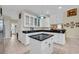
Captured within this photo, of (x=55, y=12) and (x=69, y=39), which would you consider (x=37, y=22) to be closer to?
(x=55, y=12)

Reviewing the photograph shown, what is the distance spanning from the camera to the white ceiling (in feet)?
4.59

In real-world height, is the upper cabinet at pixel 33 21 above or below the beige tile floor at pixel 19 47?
above

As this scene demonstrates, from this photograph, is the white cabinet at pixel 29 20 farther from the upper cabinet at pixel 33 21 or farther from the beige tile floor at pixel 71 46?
the beige tile floor at pixel 71 46

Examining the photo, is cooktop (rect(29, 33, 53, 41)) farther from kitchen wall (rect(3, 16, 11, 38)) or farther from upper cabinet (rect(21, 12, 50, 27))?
kitchen wall (rect(3, 16, 11, 38))

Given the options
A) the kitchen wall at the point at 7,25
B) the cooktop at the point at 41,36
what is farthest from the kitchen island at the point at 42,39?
the kitchen wall at the point at 7,25

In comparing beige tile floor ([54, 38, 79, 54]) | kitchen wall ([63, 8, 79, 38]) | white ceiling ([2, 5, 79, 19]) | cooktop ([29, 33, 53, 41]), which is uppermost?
white ceiling ([2, 5, 79, 19])

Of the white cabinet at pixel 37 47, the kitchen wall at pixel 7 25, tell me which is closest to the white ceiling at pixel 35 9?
the kitchen wall at pixel 7 25

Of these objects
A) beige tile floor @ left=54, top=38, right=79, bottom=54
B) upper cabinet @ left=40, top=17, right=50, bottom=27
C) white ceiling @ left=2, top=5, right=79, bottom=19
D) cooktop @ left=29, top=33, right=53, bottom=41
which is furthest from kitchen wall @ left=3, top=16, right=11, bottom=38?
beige tile floor @ left=54, top=38, right=79, bottom=54

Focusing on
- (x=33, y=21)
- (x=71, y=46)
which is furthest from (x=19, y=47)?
(x=71, y=46)

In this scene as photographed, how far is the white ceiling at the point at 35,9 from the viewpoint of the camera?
4.59 ft

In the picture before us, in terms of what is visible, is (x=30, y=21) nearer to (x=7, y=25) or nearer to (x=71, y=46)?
(x=7, y=25)

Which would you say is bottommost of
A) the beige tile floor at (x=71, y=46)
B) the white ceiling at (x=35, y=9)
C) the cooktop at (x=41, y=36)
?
the beige tile floor at (x=71, y=46)

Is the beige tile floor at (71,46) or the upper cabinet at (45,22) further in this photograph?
the upper cabinet at (45,22)
